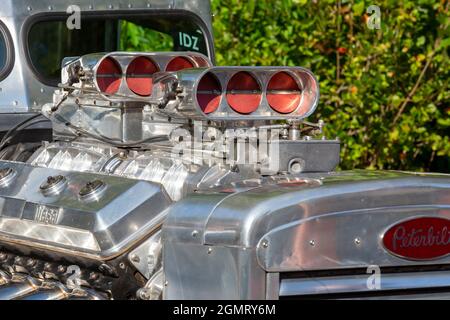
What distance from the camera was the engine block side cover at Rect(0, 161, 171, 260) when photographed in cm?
430


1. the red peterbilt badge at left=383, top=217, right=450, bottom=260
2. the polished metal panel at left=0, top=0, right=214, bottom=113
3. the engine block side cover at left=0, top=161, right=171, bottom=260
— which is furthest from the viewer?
the polished metal panel at left=0, top=0, right=214, bottom=113

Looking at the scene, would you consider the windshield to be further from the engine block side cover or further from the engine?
the engine block side cover

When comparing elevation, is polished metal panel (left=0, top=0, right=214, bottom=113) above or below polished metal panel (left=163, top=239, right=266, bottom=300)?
above

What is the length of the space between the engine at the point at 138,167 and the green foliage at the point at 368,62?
10.9 ft

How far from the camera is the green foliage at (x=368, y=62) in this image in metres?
8.20

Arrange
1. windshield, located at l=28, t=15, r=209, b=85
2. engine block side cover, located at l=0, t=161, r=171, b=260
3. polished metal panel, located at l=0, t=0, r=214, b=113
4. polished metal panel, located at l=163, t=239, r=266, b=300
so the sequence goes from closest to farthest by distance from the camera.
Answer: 1. polished metal panel, located at l=163, t=239, r=266, b=300
2. engine block side cover, located at l=0, t=161, r=171, b=260
3. polished metal panel, located at l=0, t=0, r=214, b=113
4. windshield, located at l=28, t=15, r=209, b=85

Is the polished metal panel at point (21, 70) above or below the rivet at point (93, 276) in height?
above

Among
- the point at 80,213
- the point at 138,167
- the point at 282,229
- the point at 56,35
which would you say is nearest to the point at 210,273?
the point at 282,229

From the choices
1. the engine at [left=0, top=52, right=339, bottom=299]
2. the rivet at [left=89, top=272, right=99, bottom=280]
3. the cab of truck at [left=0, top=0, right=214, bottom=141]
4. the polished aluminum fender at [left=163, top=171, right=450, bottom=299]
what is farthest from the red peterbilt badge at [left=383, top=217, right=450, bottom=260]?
the cab of truck at [left=0, top=0, right=214, bottom=141]

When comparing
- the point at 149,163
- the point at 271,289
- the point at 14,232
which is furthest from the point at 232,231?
the point at 14,232

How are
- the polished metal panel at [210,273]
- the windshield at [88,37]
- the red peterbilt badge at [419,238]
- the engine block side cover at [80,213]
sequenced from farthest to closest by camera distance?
the windshield at [88,37], the engine block side cover at [80,213], the red peterbilt badge at [419,238], the polished metal panel at [210,273]

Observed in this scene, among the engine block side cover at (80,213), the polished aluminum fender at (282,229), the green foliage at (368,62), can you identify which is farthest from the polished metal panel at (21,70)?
the green foliage at (368,62)

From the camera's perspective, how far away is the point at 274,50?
27.9 ft

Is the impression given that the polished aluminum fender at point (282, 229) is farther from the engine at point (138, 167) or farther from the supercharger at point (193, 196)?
the engine at point (138, 167)
